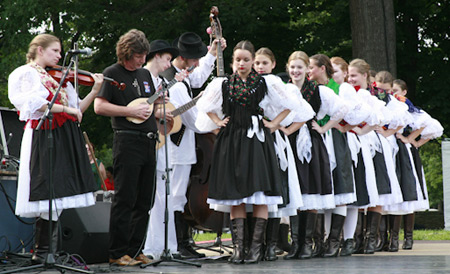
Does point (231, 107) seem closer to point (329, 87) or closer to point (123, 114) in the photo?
point (123, 114)

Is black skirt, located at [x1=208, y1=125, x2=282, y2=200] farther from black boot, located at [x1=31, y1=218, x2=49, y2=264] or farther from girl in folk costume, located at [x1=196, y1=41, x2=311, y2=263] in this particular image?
black boot, located at [x1=31, y1=218, x2=49, y2=264]

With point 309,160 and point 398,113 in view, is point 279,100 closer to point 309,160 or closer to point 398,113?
point 309,160

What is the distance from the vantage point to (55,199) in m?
5.84

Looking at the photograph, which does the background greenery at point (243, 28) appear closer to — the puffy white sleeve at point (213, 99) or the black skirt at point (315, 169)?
the black skirt at point (315, 169)

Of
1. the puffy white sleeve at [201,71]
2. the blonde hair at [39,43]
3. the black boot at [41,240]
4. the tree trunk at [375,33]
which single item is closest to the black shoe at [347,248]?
the puffy white sleeve at [201,71]

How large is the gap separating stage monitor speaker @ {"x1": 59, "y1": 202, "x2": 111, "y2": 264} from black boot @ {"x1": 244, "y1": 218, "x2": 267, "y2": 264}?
1314 millimetres

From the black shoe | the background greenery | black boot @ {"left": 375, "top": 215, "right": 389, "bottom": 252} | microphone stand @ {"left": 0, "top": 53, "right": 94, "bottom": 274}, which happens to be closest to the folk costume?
microphone stand @ {"left": 0, "top": 53, "right": 94, "bottom": 274}

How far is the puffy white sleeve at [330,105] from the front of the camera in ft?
25.4

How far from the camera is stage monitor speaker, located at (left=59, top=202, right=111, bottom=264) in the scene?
6.61 meters

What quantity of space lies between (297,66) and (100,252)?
8.78ft

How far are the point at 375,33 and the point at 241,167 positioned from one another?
317 inches

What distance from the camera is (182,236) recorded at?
7.52 metres

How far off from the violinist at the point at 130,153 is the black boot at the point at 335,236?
6.99 feet

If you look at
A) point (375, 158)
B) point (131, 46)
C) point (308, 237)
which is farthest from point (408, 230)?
point (131, 46)
